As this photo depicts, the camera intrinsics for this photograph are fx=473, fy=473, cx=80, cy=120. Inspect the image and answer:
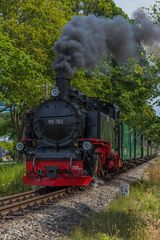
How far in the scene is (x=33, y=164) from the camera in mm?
14461

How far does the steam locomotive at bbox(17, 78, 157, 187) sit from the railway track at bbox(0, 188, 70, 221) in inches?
22.4

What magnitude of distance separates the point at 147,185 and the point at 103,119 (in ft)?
9.26

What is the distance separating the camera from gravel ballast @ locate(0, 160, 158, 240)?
8500 mm

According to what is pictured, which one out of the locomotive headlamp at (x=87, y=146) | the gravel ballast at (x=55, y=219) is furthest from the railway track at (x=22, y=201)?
the locomotive headlamp at (x=87, y=146)

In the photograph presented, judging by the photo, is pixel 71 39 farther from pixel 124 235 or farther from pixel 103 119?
pixel 124 235

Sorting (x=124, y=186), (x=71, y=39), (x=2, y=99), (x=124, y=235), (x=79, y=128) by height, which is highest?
(x=71, y=39)

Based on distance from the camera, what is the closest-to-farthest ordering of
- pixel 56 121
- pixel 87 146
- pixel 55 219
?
1. pixel 55 219
2. pixel 87 146
3. pixel 56 121

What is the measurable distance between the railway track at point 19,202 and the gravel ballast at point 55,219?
33 cm

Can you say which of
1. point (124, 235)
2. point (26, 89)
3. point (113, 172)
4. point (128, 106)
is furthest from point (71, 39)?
point (128, 106)

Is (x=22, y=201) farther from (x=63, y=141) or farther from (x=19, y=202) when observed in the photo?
(x=63, y=141)

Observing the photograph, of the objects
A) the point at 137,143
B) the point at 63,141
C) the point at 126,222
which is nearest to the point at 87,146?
the point at 63,141

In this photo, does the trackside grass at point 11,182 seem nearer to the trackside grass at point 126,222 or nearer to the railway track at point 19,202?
the railway track at point 19,202

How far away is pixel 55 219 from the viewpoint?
1001 cm

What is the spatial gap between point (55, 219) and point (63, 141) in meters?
5.20
